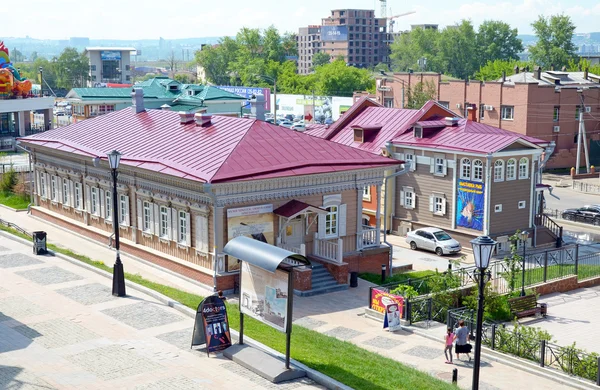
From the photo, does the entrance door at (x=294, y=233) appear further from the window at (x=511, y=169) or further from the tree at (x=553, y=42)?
the tree at (x=553, y=42)

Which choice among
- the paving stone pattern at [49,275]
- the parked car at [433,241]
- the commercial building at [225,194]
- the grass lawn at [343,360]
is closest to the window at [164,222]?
the commercial building at [225,194]

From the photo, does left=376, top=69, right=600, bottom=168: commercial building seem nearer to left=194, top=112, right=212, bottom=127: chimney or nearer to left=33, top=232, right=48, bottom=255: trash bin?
left=194, top=112, right=212, bottom=127: chimney

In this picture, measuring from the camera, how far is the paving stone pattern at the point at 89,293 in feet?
85.3

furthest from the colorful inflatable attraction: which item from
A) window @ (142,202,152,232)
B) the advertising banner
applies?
the advertising banner

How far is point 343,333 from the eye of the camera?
26.1m

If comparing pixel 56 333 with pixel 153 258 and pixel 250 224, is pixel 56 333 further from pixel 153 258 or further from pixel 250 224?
pixel 153 258

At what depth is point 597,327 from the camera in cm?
2898

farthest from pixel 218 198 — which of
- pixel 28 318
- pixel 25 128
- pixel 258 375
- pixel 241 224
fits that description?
pixel 25 128

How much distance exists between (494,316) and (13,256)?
18.9 meters

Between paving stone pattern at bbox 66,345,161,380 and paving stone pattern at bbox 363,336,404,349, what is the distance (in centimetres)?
778

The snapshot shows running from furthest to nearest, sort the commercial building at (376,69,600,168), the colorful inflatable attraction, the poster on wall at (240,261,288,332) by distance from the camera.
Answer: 1. the colorful inflatable attraction
2. the commercial building at (376,69,600,168)
3. the poster on wall at (240,261,288,332)

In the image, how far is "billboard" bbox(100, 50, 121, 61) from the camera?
7087 inches

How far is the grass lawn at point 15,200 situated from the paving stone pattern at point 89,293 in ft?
66.4

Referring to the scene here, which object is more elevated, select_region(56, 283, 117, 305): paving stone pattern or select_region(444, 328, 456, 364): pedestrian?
select_region(56, 283, 117, 305): paving stone pattern
